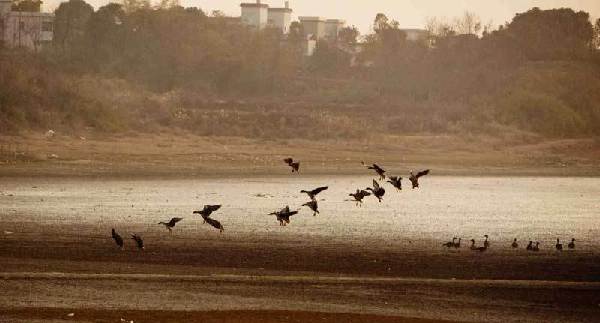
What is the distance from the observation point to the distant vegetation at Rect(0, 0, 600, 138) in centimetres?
6313

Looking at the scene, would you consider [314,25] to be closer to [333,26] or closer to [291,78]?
[333,26]

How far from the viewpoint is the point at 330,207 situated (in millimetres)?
35781

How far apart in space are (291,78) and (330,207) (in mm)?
53885

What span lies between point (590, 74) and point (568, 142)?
1110 inches

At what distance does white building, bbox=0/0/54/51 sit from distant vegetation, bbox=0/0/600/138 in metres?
3.54

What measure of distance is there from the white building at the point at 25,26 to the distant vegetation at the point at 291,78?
11.6 ft

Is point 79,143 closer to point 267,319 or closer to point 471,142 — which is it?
point 471,142

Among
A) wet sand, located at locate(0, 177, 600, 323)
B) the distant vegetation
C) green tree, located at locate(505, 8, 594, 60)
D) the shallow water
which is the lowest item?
the shallow water

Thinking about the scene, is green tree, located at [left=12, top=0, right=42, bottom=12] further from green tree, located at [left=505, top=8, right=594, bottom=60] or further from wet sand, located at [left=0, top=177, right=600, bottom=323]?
wet sand, located at [left=0, top=177, right=600, bottom=323]

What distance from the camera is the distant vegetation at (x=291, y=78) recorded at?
63.1m

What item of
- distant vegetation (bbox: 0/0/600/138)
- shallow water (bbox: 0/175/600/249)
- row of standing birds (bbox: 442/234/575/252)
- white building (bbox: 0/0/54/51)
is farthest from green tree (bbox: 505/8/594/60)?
row of standing birds (bbox: 442/234/575/252)

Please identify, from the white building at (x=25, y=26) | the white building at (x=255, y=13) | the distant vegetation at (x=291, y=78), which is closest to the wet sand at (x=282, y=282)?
the distant vegetation at (x=291, y=78)

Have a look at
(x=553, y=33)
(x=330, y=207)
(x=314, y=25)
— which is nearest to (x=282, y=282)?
(x=330, y=207)

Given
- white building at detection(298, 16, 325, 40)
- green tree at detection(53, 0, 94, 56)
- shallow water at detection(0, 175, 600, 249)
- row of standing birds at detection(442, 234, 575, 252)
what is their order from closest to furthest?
row of standing birds at detection(442, 234, 575, 252)
shallow water at detection(0, 175, 600, 249)
green tree at detection(53, 0, 94, 56)
white building at detection(298, 16, 325, 40)
